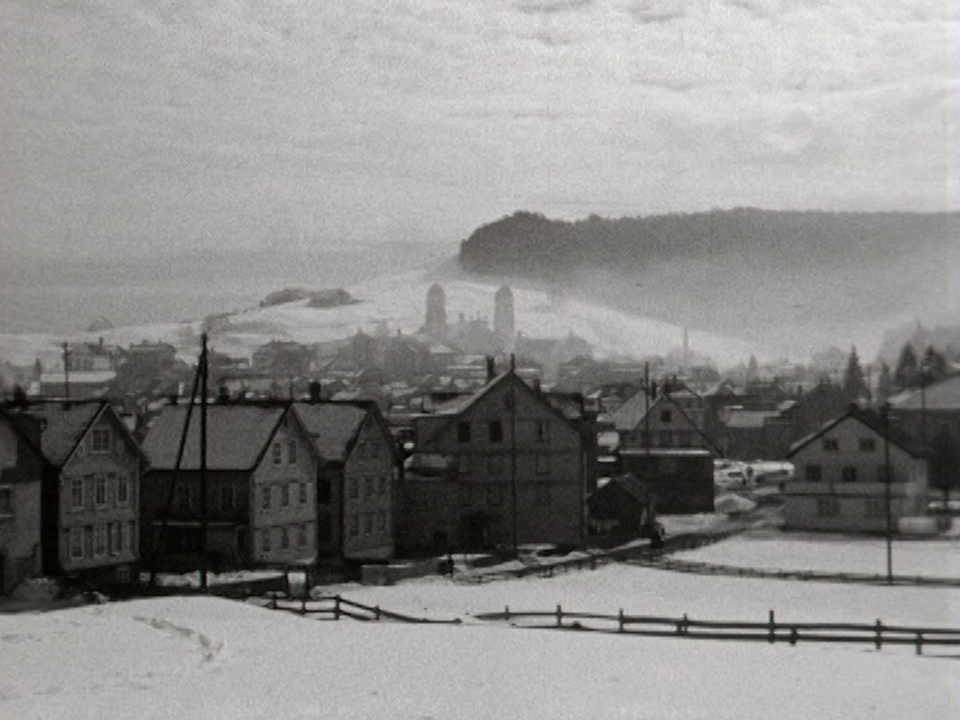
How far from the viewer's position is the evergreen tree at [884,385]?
6.45m

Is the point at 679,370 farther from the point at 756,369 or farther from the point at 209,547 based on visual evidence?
the point at 209,547

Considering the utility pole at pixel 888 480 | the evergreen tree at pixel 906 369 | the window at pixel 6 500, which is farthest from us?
the window at pixel 6 500

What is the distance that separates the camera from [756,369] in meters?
6.66

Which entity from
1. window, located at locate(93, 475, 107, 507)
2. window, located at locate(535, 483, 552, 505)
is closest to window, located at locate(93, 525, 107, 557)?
window, located at locate(93, 475, 107, 507)

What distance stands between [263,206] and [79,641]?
2060mm

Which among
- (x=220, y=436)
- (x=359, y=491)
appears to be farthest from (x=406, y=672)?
(x=220, y=436)

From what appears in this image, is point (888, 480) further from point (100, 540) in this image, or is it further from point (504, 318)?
point (100, 540)

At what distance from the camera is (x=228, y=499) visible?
22.1 feet

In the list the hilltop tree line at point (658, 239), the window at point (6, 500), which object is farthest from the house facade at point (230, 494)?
the hilltop tree line at point (658, 239)

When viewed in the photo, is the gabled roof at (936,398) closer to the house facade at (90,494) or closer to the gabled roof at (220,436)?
the gabled roof at (220,436)

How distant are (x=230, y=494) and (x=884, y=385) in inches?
109

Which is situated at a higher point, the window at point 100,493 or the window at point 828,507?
the window at point 100,493

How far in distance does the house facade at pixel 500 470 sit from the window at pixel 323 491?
350 mm

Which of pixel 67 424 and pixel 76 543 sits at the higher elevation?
pixel 67 424
